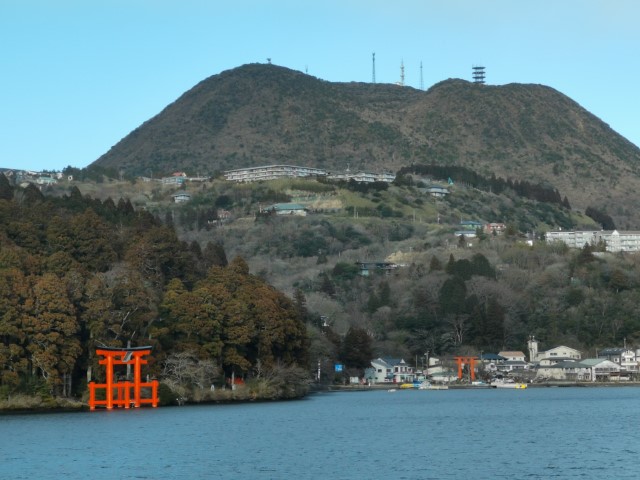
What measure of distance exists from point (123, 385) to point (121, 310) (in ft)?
15.7

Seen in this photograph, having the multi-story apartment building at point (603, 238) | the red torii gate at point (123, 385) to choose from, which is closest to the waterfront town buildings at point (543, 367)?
the red torii gate at point (123, 385)

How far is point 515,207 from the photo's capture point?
645 ft

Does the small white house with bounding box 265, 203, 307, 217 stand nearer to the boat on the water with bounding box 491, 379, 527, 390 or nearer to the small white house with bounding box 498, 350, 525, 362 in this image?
the small white house with bounding box 498, 350, 525, 362

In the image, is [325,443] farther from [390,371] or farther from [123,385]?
[390,371]

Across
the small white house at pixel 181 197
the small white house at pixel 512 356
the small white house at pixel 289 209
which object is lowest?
the small white house at pixel 512 356

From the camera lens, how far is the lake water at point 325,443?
41.3 meters

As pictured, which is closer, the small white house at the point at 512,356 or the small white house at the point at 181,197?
the small white house at the point at 512,356

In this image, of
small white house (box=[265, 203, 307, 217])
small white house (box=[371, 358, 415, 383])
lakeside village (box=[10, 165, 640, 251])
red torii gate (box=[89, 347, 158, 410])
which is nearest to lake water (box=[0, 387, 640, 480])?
red torii gate (box=[89, 347, 158, 410])

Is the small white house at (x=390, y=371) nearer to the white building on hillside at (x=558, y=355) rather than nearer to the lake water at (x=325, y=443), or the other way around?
the white building on hillside at (x=558, y=355)

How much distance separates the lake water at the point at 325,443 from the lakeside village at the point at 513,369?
37.3 meters

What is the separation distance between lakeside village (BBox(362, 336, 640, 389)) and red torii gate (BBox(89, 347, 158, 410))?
44035 millimetres

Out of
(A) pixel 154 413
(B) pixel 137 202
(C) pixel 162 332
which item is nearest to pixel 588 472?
(A) pixel 154 413

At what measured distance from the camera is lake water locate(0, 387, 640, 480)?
41312 millimetres

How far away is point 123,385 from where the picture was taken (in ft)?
217
